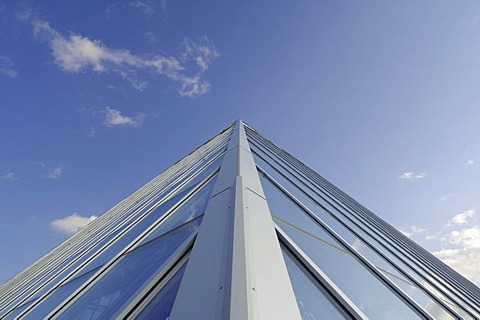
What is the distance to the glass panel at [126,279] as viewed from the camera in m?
2.12

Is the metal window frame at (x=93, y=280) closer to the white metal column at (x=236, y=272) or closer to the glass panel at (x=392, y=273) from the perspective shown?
the white metal column at (x=236, y=272)

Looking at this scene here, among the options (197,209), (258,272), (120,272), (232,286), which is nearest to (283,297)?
(258,272)

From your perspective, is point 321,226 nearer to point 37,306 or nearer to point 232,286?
point 232,286

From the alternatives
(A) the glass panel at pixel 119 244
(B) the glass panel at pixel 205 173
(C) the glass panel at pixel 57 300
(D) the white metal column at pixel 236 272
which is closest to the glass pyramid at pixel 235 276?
(D) the white metal column at pixel 236 272

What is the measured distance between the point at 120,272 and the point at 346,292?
1897 mm

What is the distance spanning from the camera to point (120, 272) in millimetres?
2725

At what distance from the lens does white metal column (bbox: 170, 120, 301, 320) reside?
1317mm

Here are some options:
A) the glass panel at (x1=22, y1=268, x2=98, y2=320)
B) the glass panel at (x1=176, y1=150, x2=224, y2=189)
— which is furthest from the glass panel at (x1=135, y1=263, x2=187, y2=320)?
the glass panel at (x1=176, y1=150, x2=224, y2=189)

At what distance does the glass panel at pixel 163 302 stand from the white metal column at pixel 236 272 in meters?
0.15

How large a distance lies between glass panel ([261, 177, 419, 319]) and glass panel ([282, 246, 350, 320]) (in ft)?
1.12

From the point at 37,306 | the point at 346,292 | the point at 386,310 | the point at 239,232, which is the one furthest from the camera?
the point at 37,306

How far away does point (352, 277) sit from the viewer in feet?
9.12

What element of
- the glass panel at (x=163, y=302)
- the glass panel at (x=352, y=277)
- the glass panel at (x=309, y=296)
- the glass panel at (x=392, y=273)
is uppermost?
the glass panel at (x=163, y=302)

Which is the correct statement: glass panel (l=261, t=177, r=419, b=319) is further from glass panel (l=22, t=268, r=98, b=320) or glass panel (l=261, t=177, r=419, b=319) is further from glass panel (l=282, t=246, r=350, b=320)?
glass panel (l=22, t=268, r=98, b=320)
